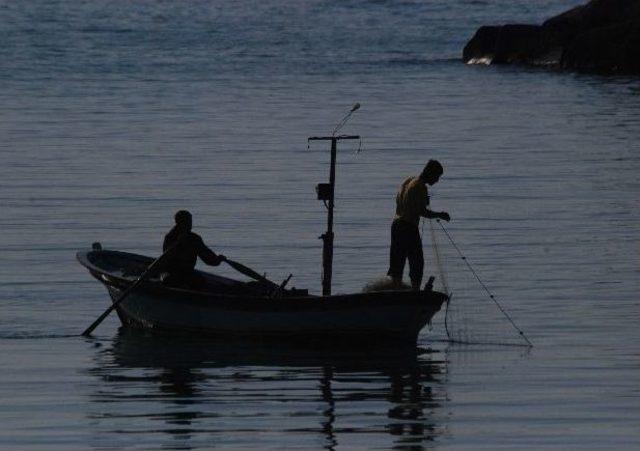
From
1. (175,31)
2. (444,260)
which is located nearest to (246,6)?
(175,31)

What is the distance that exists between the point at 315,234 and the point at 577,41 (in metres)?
44.9

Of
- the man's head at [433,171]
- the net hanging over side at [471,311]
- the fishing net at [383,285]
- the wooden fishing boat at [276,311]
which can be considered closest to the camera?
the wooden fishing boat at [276,311]

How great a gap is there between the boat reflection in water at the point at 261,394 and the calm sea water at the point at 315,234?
0.16 feet

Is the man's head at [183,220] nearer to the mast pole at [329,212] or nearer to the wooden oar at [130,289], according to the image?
the wooden oar at [130,289]

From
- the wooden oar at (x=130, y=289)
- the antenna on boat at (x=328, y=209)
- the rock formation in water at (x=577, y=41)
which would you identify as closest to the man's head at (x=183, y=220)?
the wooden oar at (x=130, y=289)

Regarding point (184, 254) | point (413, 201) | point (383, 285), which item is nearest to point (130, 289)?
point (184, 254)

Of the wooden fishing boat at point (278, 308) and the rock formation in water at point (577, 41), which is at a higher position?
the rock formation in water at point (577, 41)

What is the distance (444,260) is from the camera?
3303 centimetres

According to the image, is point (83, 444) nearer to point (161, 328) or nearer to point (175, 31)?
point (161, 328)

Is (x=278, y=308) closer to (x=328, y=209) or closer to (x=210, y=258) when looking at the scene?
(x=210, y=258)

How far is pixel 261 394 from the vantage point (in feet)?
70.2

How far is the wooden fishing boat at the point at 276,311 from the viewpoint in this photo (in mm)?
23500

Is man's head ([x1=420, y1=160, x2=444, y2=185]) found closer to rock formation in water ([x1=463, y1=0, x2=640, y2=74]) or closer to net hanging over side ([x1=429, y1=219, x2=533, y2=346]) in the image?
net hanging over side ([x1=429, y1=219, x2=533, y2=346])

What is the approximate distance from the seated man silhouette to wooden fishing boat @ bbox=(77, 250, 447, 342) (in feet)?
0.57
